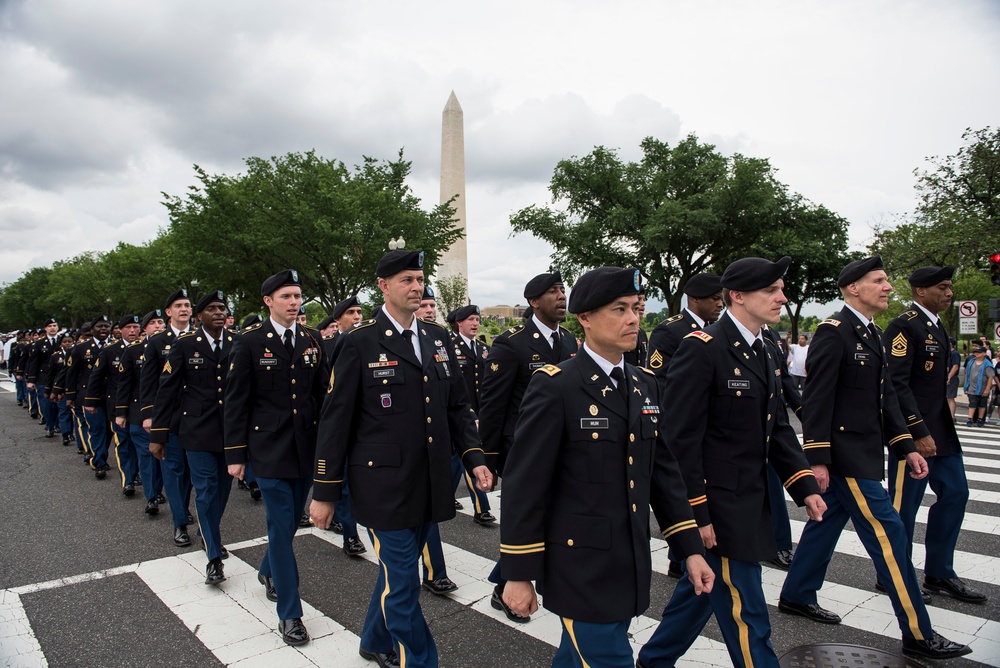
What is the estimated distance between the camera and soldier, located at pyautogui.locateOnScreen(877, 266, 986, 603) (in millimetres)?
4664

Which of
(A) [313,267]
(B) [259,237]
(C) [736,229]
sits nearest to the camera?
(B) [259,237]

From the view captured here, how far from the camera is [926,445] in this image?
4.66 meters

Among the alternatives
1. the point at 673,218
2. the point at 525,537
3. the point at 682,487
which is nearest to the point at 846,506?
the point at 682,487

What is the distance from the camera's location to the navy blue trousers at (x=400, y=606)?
3273mm

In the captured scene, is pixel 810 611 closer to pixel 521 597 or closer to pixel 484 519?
pixel 521 597

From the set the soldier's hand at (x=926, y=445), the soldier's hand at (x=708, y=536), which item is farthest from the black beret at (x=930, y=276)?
the soldier's hand at (x=708, y=536)

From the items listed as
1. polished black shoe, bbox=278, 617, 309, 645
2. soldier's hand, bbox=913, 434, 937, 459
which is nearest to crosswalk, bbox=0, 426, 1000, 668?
polished black shoe, bbox=278, 617, 309, 645

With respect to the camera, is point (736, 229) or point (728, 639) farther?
point (736, 229)

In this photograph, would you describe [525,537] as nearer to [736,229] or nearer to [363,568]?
[363,568]

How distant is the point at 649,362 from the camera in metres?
6.12

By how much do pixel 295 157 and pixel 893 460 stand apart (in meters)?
32.1

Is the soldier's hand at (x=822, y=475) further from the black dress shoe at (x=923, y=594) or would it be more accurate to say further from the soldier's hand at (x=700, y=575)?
the soldier's hand at (x=700, y=575)

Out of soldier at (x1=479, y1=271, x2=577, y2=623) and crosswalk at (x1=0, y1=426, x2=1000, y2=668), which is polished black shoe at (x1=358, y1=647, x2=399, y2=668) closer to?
crosswalk at (x1=0, y1=426, x2=1000, y2=668)

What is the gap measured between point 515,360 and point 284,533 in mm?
2068
